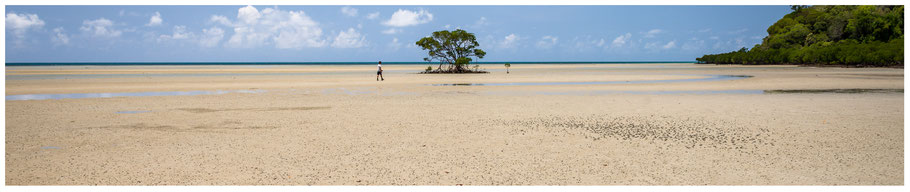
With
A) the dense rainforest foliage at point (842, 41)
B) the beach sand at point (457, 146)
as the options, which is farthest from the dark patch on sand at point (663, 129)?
the dense rainforest foliage at point (842, 41)

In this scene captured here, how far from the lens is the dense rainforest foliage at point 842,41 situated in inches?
2518

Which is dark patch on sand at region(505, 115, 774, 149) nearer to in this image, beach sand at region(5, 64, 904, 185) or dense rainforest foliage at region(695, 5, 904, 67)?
beach sand at region(5, 64, 904, 185)

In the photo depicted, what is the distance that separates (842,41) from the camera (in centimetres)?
8762

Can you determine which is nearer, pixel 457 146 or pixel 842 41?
pixel 457 146

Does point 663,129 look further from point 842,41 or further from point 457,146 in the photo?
point 842,41

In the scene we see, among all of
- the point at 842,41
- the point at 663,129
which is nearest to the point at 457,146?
the point at 663,129

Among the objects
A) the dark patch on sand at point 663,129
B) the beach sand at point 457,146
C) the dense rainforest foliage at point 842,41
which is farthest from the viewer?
the dense rainforest foliage at point 842,41

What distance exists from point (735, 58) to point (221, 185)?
401 feet

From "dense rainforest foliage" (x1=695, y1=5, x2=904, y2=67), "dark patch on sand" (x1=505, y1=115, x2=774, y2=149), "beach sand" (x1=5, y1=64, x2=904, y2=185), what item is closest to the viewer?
"beach sand" (x1=5, y1=64, x2=904, y2=185)

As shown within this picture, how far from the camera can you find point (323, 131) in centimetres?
927

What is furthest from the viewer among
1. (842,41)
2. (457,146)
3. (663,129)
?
(842,41)

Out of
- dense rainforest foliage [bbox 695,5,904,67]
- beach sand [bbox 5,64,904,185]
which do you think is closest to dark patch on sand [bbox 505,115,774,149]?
beach sand [bbox 5,64,904,185]

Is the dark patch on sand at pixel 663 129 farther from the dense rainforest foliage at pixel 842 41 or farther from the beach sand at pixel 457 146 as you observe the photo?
the dense rainforest foliage at pixel 842 41

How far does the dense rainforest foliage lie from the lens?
2518 inches
